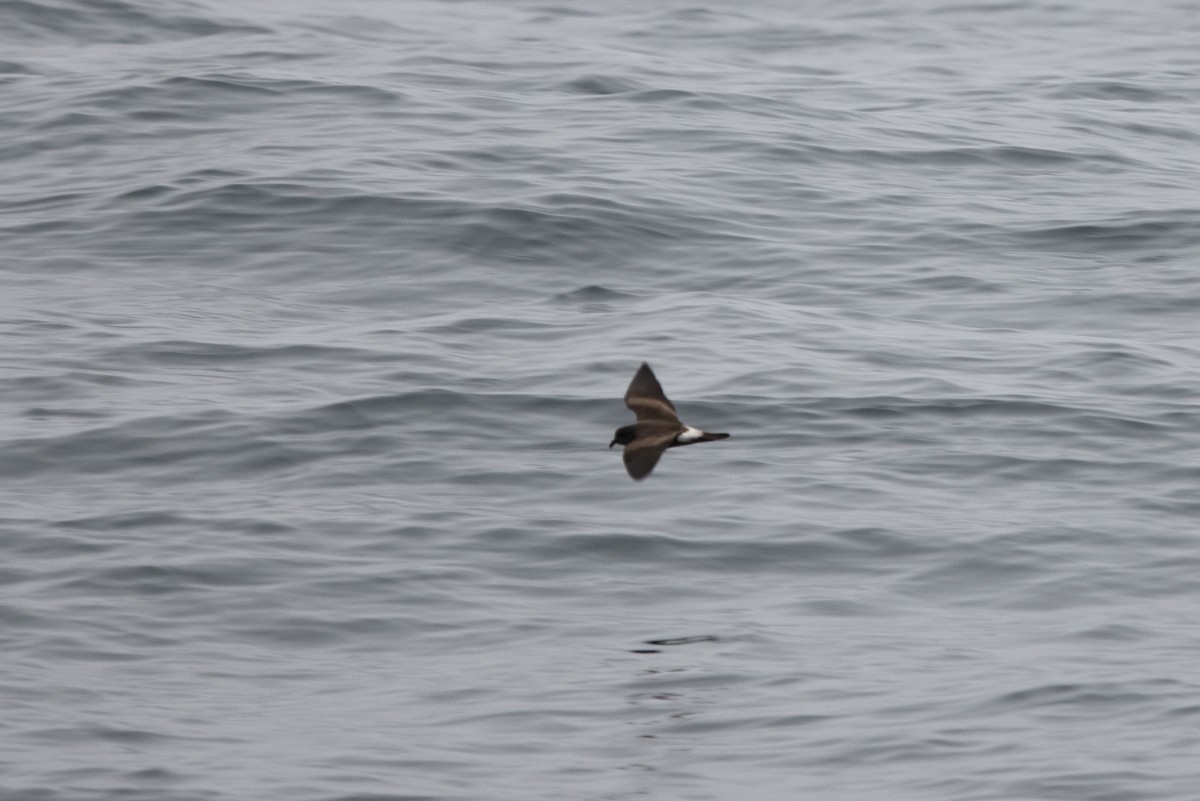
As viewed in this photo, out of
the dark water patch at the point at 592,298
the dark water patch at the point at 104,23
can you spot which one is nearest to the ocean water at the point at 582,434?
the dark water patch at the point at 592,298

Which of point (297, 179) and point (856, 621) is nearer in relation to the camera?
point (856, 621)

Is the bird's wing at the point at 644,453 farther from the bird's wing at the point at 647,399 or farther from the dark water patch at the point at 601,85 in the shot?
the dark water patch at the point at 601,85

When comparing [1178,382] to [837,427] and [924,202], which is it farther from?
[924,202]

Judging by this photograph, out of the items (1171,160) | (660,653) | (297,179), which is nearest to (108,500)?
(660,653)

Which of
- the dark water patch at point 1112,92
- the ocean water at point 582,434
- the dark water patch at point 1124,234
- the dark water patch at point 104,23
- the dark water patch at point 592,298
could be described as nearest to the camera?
the ocean water at point 582,434

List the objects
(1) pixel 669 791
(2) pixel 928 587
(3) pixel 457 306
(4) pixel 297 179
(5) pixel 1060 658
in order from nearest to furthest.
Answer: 1. (1) pixel 669 791
2. (5) pixel 1060 658
3. (2) pixel 928 587
4. (3) pixel 457 306
5. (4) pixel 297 179

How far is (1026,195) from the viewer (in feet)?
50.4

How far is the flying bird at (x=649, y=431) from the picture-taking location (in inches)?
321

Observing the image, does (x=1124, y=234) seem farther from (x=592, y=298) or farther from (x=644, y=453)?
(x=644, y=453)

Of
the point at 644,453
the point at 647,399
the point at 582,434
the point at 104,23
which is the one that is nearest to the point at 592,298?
the point at 582,434

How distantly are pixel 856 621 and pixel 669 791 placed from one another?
5.67 ft

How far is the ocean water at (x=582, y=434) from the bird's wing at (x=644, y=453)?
78 centimetres

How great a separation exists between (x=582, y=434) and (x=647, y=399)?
1772 mm

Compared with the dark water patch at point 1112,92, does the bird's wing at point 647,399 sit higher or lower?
lower
